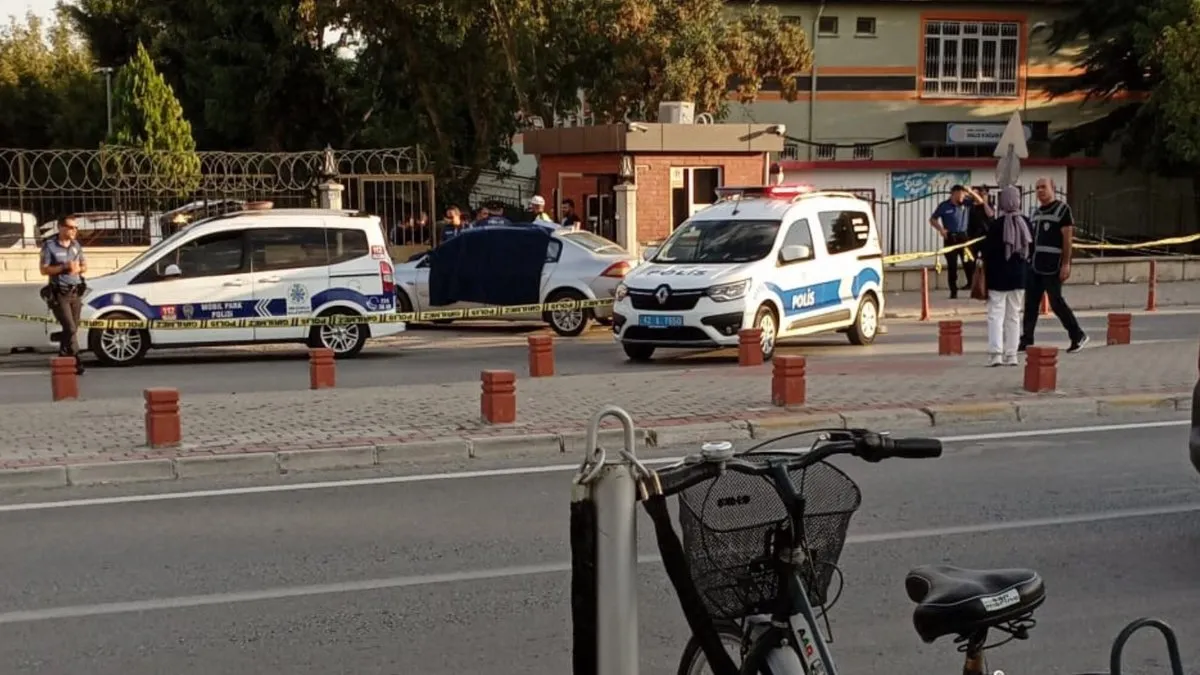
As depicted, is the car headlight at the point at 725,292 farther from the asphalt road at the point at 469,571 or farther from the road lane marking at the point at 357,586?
the road lane marking at the point at 357,586

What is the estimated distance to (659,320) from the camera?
16.4 meters

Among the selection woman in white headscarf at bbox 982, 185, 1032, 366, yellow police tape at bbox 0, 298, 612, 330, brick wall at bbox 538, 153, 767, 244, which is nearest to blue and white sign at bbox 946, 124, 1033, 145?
brick wall at bbox 538, 153, 767, 244

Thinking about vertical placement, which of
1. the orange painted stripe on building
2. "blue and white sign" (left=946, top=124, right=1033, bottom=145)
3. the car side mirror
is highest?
the orange painted stripe on building

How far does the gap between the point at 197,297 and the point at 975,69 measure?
3106 cm

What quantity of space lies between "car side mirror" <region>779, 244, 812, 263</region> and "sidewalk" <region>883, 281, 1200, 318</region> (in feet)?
19.5

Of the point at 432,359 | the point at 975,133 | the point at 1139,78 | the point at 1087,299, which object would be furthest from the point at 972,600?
the point at 975,133

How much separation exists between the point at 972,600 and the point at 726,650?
0.76 m

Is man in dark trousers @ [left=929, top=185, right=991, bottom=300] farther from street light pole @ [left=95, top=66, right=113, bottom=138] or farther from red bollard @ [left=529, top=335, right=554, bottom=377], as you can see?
street light pole @ [left=95, top=66, right=113, bottom=138]

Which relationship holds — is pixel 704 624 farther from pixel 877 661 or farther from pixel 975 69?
pixel 975 69

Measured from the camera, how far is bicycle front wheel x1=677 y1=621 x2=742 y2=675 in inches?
154

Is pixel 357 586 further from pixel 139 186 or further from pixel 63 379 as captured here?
pixel 139 186

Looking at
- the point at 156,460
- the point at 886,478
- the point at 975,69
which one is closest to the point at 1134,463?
the point at 886,478

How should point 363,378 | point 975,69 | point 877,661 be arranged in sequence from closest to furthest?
point 877,661 → point 363,378 → point 975,69

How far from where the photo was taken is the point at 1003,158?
20391 millimetres
